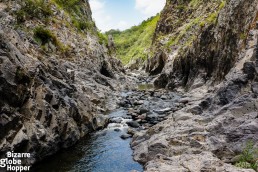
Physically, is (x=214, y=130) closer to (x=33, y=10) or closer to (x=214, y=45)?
(x=214, y=45)

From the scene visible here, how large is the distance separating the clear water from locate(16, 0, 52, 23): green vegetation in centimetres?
3127

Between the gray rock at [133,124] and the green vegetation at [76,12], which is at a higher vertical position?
the green vegetation at [76,12]

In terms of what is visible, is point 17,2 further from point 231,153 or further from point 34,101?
point 231,153

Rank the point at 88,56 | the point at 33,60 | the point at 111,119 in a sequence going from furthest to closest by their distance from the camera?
the point at 88,56 → the point at 111,119 → the point at 33,60

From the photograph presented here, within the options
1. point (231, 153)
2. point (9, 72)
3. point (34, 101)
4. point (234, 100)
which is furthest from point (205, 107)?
point (9, 72)

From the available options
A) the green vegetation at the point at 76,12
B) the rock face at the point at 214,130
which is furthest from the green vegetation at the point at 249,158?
the green vegetation at the point at 76,12

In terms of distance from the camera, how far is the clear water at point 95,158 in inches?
883

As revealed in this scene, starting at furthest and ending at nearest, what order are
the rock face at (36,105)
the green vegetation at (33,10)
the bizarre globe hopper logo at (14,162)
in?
1. the green vegetation at (33,10)
2. the rock face at (36,105)
3. the bizarre globe hopper logo at (14,162)

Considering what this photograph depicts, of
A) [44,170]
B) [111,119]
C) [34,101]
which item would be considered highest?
[34,101]

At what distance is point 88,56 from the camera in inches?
2488

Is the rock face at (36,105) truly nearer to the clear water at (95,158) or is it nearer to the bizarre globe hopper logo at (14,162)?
the bizarre globe hopper logo at (14,162)

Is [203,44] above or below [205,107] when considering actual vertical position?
above

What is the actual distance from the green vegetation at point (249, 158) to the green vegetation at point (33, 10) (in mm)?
43639

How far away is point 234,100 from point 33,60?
17.5m
